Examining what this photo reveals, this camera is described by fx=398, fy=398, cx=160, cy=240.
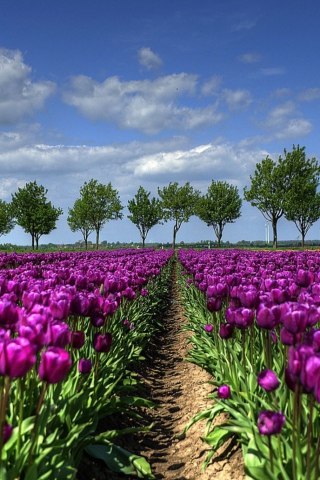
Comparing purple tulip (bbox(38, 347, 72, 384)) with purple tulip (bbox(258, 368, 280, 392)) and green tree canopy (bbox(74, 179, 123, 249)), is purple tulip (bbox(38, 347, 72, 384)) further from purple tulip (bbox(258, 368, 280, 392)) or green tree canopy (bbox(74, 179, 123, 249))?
green tree canopy (bbox(74, 179, 123, 249))

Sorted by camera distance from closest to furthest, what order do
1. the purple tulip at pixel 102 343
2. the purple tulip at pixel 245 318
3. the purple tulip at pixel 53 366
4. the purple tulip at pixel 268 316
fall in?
the purple tulip at pixel 53 366 < the purple tulip at pixel 268 316 < the purple tulip at pixel 102 343 < the purple tulip at pixel 245 318

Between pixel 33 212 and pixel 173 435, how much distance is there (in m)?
49.5

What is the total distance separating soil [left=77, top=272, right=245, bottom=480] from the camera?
11.0ft

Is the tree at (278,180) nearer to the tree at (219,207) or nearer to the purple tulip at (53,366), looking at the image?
the tree at (219,207)

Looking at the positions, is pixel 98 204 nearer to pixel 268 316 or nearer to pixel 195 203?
pixel 195 203

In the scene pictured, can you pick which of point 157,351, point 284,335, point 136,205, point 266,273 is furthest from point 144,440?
point 136,205

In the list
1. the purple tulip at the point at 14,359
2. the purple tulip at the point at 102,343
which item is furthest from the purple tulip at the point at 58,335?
the purple tulip at the point at 102,343

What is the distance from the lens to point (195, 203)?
67.4m

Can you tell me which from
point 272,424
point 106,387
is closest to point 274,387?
point 272,424

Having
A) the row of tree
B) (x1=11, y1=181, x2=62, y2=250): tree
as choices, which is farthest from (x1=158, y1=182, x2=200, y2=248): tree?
(x1=11, y1=181, x2=62, y2=250): tree

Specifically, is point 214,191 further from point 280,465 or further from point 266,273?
point 280,465

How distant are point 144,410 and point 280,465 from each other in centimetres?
285

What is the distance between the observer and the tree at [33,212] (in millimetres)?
50094

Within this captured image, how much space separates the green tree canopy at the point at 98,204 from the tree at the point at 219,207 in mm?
13806
